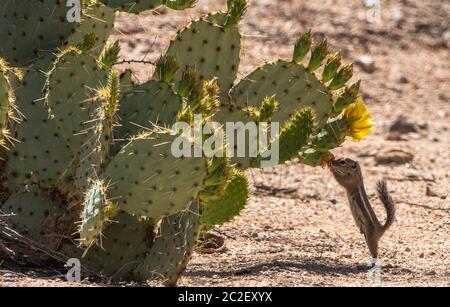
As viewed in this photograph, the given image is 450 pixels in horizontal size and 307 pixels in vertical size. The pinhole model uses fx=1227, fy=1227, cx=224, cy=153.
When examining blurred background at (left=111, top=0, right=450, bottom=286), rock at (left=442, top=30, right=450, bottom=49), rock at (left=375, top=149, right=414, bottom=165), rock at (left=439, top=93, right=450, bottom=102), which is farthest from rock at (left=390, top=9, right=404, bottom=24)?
rock at (left=375, top=149, right=414, bottom=165)

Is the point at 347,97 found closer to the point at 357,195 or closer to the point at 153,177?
the point at 357,195

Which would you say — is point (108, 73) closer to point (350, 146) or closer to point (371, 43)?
point (350, 146)

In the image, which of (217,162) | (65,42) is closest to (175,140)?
(217,162)

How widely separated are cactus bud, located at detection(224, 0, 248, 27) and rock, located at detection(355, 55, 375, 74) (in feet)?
17.6

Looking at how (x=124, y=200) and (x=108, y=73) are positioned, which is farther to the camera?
(x=108, y=73)

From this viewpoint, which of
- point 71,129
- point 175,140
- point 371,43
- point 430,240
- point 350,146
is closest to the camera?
point 175,140

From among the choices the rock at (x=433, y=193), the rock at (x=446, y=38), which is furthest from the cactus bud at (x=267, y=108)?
the rock at (x=446, y=38)

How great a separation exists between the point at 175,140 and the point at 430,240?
9.00ft

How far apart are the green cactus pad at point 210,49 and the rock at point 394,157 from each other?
3.31m

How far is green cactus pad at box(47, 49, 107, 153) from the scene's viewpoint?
6.00m

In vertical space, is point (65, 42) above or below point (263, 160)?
above

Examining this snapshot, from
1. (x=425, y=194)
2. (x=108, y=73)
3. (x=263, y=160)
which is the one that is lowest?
(x=425, y=194)

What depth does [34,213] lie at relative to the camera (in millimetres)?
6320
